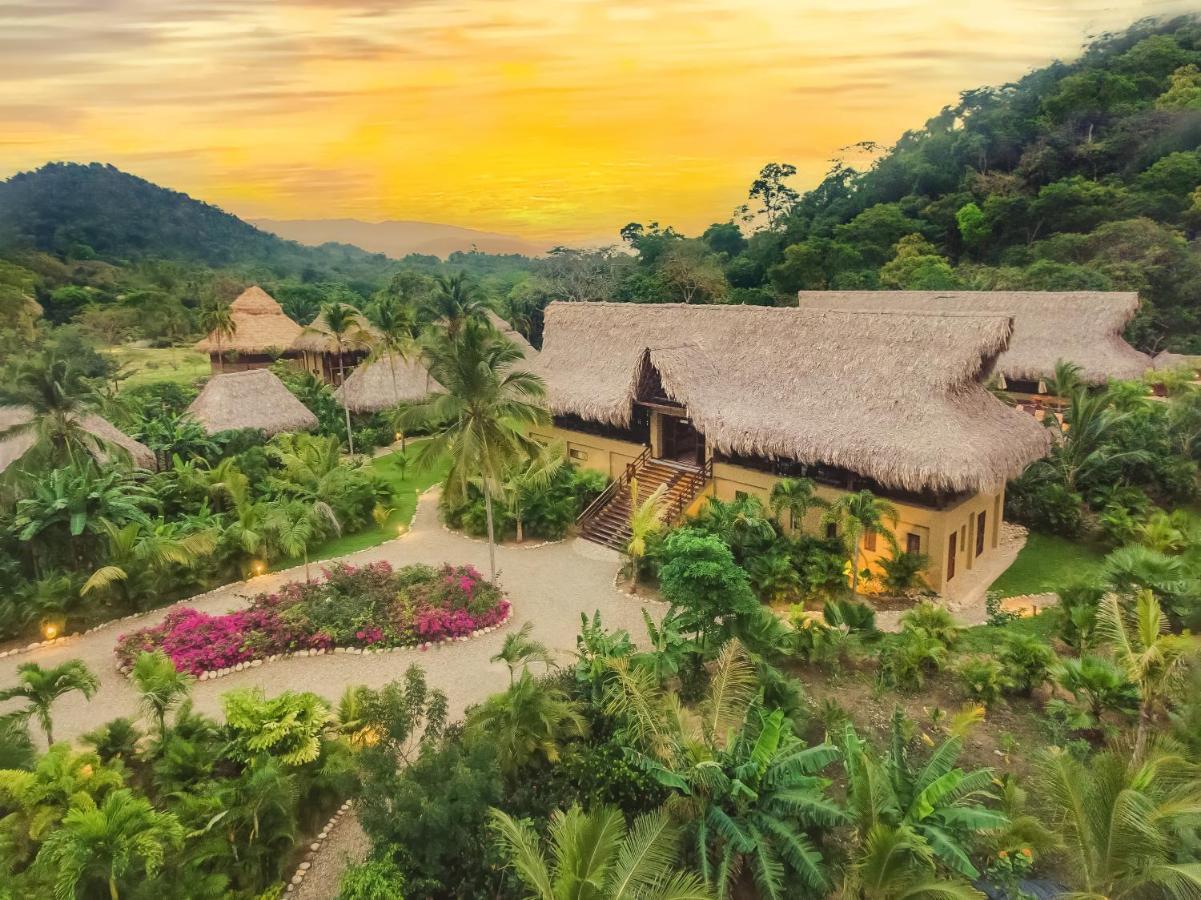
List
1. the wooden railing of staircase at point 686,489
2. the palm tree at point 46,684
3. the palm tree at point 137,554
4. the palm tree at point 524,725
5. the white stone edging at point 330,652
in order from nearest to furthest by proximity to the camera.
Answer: the palm tree at point 524,725 → the palm tree at point 46,684 → the white stone edging at point 330,652 → the palm tree at point 137,554 → the wooden railing of staircase at point 686,489

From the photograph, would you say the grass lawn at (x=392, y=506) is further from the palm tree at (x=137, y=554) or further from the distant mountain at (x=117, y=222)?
the distant mountain at (x=117, y=222)

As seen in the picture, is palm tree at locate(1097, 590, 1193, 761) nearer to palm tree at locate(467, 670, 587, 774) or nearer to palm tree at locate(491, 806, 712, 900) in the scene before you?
palm tree at locate(491, 806, 712, 900)

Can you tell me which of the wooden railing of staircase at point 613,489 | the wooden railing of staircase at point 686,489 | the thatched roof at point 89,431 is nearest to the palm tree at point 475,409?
the wooden railing of staircase at point 613,489

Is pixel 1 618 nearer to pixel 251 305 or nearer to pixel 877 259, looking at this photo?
pixel 251 305

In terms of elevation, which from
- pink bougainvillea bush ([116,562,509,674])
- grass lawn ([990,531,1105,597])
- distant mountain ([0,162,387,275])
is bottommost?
grass lawn ([990,531,1105,597])

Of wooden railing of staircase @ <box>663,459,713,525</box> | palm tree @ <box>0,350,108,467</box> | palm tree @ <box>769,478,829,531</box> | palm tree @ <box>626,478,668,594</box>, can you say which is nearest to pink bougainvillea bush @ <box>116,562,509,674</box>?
palm tree @ <box>626,478,668,594</box>

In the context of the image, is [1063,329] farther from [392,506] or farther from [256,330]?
[256,330]
